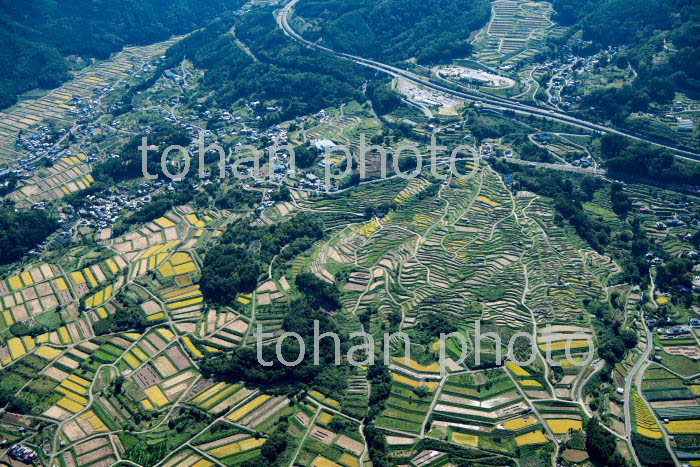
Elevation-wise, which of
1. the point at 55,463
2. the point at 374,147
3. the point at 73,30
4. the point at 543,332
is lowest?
the point at 55,463

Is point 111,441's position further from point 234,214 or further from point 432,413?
point 234,214

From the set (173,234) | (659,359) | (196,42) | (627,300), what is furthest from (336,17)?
(659,359)

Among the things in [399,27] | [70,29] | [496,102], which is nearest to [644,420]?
[496,102]

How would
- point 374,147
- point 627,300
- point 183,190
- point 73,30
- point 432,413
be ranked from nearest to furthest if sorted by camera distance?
point 432,413 → point 627,300 → point 183,190 → point 374,147 → point 73,30

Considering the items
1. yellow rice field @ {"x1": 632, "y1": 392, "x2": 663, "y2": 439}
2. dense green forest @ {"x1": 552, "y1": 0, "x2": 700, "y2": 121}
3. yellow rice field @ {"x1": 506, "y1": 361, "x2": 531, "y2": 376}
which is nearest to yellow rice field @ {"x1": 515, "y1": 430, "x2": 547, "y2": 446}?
yellow rice field @ {"x1": 506, "y1": 361, "x2": 531, "y2": 376}

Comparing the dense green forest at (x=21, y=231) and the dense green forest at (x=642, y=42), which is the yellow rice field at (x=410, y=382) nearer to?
the dense green forest at (x=21, y=231)

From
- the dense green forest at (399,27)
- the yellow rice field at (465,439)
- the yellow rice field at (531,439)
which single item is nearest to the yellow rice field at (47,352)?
the yellow rice field at (465,439)

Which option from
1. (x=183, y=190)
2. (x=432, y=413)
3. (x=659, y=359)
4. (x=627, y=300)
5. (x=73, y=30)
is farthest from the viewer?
(x=73, y=30)

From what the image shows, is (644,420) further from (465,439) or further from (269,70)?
(269,70)
